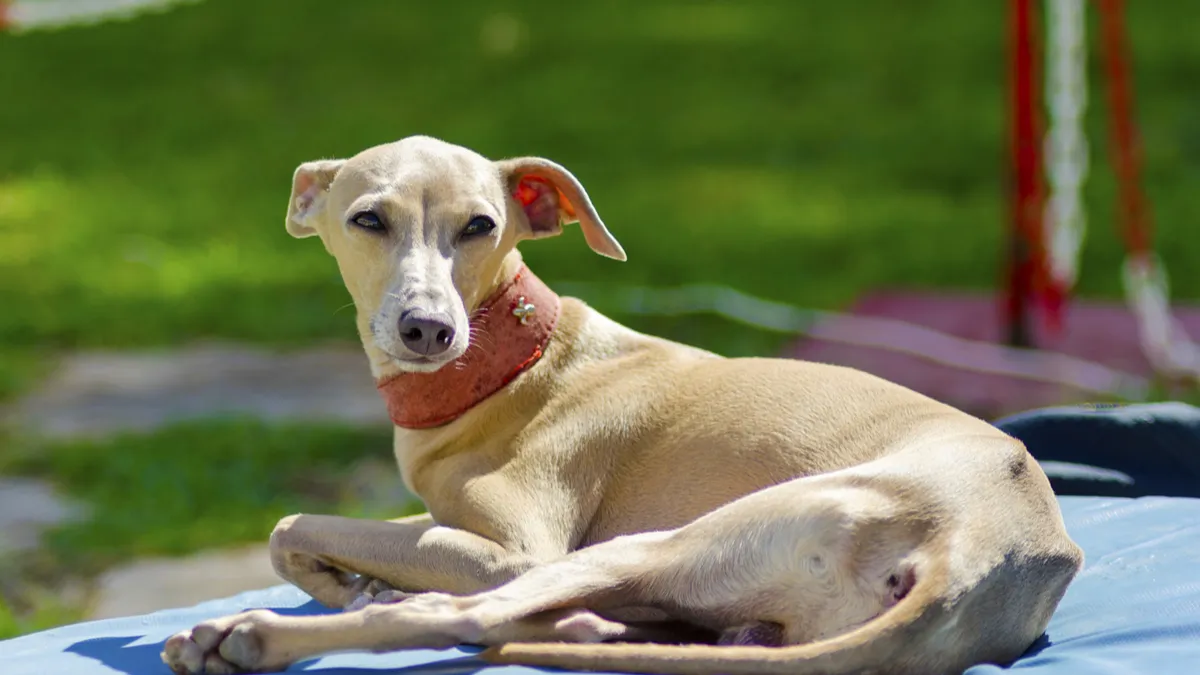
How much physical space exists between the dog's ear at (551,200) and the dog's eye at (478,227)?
21 centimetres

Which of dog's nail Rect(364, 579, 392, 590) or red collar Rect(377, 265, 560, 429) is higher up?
red collar Rect(377, 265, 560, 429)

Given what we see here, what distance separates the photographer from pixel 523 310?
11.1 ft

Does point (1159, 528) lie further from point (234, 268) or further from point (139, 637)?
point (234, 268)

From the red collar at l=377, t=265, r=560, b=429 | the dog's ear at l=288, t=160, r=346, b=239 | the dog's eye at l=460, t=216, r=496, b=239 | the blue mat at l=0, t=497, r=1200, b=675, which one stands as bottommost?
the blue mat at l=0, t=497, r=1200, b=675

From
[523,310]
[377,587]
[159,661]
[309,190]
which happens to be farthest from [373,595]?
[309,190]

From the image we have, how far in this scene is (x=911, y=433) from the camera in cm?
308

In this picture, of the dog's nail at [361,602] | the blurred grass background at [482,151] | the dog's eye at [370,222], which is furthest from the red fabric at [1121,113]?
the dog's nail at [361,602]

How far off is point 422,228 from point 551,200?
0.45 metres

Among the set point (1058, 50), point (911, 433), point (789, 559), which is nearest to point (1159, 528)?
point (911, 433)

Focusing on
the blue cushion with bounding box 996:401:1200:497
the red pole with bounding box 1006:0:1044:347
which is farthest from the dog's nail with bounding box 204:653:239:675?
the red pole with bounding box 1006:0:1044:347

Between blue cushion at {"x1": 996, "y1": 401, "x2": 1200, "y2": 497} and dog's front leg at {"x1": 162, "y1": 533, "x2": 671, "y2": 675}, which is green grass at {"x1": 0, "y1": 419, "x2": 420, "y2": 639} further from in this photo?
blue cushion at {"x1": 996, "y1": 401, "x2": 1200, "y2": 497}

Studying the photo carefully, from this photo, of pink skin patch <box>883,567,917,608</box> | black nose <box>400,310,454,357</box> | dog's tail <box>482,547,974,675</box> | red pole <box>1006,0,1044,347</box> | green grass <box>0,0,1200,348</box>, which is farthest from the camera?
green grass <box>0,0,1200,348</box>

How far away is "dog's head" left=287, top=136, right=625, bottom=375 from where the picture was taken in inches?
120

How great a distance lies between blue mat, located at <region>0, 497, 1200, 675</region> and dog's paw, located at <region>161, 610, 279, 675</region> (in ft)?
0.30
